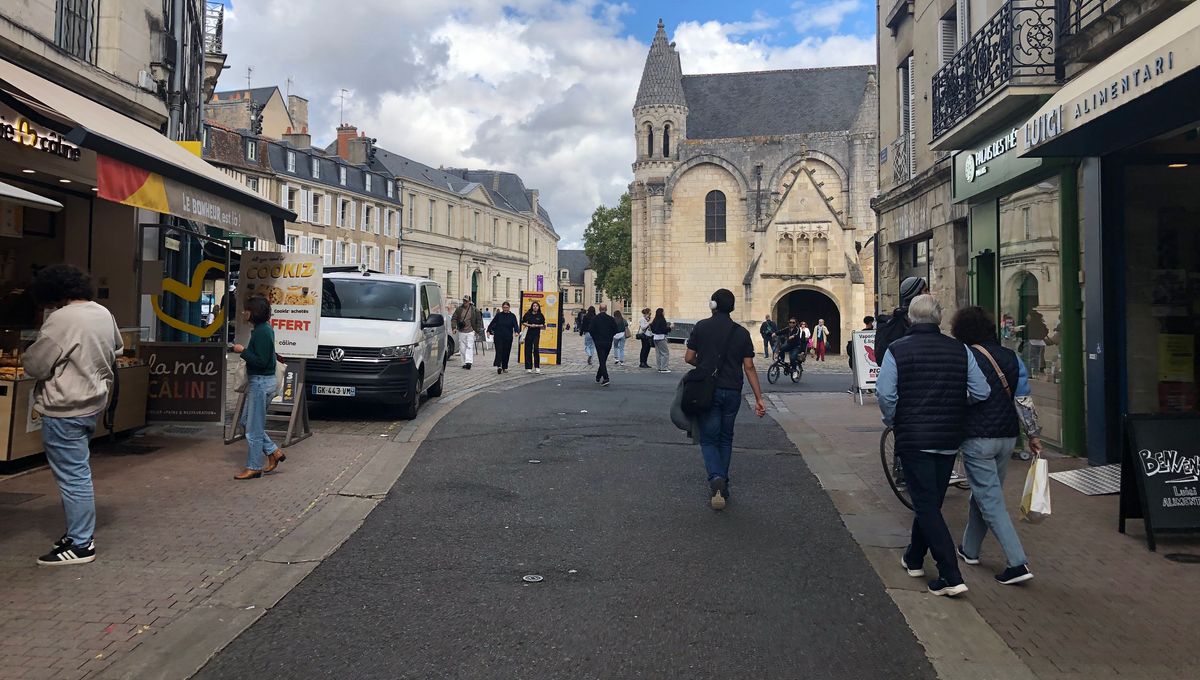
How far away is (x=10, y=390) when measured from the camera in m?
7.40

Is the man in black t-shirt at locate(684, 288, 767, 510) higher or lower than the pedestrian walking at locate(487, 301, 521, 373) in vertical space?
lower

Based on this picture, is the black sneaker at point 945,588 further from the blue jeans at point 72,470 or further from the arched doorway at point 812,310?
the arched doorway at point 812,310

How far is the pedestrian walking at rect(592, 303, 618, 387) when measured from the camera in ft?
60.4

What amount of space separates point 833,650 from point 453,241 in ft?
210

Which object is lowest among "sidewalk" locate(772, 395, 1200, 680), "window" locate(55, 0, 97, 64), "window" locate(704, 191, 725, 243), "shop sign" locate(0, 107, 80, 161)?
"sidewalk" locate(772, 395, 1200, 680)

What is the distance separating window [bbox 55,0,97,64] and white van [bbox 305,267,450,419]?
4047 mm

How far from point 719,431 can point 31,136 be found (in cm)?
A: 581

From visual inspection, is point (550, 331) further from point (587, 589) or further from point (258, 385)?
point (587, 589)

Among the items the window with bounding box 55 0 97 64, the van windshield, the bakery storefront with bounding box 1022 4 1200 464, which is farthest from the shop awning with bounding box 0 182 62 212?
the bakery storefront with bounding box 1022 4 1200 464

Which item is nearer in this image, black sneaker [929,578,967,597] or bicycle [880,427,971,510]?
black sneaker [929,578,967,597]

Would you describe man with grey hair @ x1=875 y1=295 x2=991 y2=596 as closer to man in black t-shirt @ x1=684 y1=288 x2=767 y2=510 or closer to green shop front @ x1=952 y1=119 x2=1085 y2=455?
man in black t-shirt @ x1=684 y1=288 x2=767 y2=510

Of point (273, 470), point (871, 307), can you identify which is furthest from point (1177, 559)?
point (871, 307)

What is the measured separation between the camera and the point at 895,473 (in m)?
7.39

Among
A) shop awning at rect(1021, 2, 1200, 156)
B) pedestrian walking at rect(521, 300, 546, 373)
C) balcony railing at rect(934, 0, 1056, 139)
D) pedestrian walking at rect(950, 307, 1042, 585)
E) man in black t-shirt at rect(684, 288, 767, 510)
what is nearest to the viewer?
pedestrian walking at rect(950, 307, 1042, 585)
